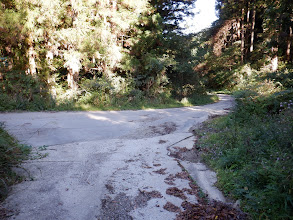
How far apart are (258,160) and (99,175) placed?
114 inches

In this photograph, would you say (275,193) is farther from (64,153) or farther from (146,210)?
(64,153)

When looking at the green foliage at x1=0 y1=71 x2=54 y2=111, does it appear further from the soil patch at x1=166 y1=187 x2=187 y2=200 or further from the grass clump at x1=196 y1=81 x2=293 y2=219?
the soil patch at x1=166 y1=187 x2=187 y2=200

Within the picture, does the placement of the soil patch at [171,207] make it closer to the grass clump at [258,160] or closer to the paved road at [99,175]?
the paved road at [99,175]

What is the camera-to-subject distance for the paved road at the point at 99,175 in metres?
2.91

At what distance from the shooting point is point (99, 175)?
155 inches

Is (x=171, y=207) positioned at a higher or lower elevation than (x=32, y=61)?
lower

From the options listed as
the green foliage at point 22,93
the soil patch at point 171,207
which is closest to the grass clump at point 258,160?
the soil patch at point 171,207

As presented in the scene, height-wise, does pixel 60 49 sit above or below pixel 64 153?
above

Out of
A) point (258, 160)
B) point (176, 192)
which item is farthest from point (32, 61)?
point (258, 160)

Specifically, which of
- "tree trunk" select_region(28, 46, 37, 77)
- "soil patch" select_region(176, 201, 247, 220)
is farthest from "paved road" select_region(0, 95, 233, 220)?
"tree trunk" select_region(28, 46, 37, 77)

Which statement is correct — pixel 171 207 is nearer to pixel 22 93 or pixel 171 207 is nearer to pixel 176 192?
pixel 176 192

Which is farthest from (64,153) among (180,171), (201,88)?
(201,88)

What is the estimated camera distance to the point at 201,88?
60.1 ft

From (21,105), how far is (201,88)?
44.5 ft
